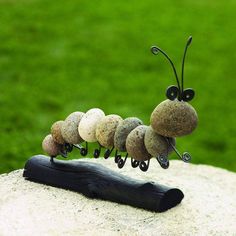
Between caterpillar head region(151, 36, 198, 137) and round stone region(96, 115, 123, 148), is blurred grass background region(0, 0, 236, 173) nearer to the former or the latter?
round stone region(96, 115, 123, 148)

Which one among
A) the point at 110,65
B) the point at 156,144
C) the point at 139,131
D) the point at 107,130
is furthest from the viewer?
the point at 110,65

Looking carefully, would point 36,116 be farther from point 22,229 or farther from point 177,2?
point 177,2

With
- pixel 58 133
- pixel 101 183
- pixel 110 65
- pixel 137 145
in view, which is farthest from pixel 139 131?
pixel 110 65

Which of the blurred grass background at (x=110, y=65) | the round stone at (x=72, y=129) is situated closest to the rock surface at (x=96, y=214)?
the round stone at (x=72, y=129)

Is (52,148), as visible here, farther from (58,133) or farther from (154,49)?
(154,49)

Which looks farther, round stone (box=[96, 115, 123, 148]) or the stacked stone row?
round stone (box=[96, 115, 123, 148])

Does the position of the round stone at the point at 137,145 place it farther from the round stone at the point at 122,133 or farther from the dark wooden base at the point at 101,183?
the dark wooden base at the point at 101,183

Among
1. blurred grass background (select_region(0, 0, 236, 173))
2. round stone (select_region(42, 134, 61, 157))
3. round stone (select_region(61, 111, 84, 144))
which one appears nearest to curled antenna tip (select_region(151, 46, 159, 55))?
round stone (select_region(61, 111, 84, 144))

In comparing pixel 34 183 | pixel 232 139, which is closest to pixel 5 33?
pixel 232 139
